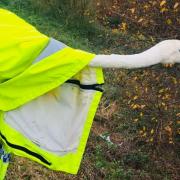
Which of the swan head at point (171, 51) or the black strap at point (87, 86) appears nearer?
the swan head at point (171, 51)

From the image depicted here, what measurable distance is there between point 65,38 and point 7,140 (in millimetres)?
5605

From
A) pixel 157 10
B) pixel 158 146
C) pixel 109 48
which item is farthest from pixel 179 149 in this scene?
pixel 109 48

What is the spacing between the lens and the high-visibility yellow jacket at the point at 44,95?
7.72 feet

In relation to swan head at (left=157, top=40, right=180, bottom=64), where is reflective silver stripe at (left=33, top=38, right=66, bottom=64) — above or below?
below

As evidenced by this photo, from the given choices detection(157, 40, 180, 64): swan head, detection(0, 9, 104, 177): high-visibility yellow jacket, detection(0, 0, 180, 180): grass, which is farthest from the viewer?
detection(0, 0, 180, 180): grass

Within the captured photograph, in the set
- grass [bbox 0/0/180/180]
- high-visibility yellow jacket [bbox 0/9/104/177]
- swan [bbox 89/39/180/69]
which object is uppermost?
swan [bbox 89/39/180/69]

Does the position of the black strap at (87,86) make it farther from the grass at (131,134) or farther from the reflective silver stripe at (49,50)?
the grass at (131,134)

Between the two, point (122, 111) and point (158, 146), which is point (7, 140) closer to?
point (158, 146)

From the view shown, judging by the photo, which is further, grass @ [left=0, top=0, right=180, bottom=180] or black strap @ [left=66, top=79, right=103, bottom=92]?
grass @ [left=0, top=0, right=180, bottom=180]

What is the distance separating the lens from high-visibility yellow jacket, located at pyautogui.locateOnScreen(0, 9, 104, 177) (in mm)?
2354

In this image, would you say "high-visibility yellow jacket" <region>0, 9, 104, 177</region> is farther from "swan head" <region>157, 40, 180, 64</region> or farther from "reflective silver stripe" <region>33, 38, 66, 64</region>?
"swan head" <region>157, 40, 180, 64</region>

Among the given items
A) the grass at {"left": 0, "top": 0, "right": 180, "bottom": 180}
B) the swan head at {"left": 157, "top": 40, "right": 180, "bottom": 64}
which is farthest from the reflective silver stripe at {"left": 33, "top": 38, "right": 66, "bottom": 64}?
the grass at {"left": 0, "top": 0, "right": 180, "bottom": 180}

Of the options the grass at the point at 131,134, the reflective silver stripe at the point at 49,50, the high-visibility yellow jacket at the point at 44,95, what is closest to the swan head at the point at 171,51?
the high-visibility yellow jacket at the point at 44,95

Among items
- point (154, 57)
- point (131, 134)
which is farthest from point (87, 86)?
point (131, 134)
